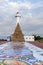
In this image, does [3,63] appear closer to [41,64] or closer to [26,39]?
[41,64]

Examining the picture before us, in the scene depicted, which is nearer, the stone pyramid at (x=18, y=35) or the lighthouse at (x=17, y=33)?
the lighthouse at (x=17, y=33)

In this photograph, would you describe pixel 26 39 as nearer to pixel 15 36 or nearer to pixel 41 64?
pixel 15 36

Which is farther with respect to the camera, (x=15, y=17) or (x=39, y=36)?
(x=39, y=36)

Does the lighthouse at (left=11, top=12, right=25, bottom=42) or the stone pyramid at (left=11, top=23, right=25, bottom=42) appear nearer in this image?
the lighthouse at (left=11, top=12, right=25, bottom=42)

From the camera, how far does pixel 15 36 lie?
1076 inches

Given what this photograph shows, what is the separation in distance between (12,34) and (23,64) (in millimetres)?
22357

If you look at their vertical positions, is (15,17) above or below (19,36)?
above

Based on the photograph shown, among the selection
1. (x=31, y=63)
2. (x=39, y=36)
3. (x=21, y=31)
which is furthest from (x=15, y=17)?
(x=31, y=63)

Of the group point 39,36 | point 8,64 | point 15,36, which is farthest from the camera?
point 39,36

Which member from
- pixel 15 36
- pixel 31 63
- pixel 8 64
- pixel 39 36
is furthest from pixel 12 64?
pixel 39 36

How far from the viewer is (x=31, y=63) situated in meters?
5.79

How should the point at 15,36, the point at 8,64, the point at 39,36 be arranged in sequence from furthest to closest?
1. the point at 39,36
2. the point at 15,36
3. the point at 8,64

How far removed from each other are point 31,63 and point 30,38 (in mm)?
22796

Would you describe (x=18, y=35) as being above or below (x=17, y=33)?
below
